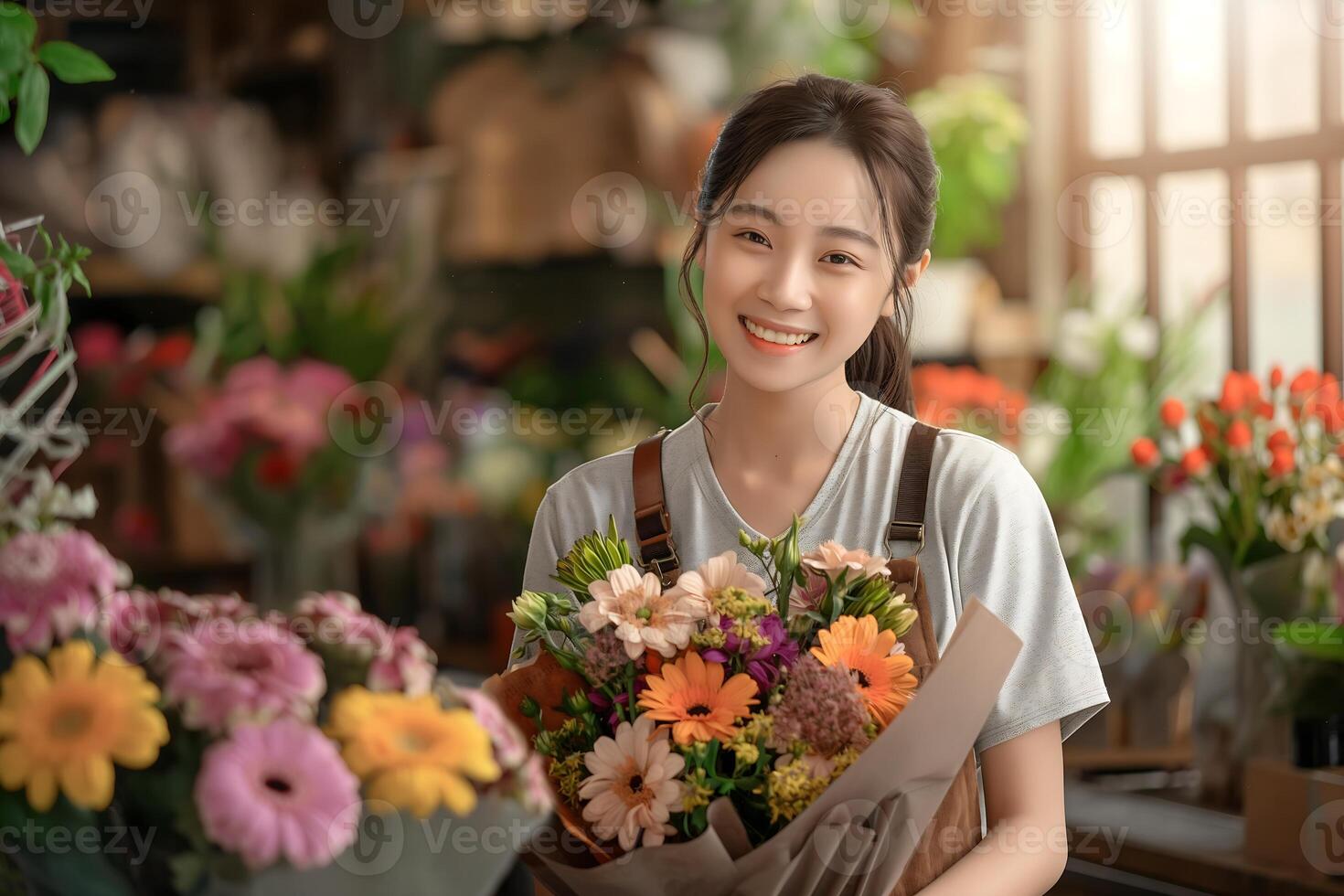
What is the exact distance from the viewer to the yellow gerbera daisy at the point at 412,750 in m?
0.58

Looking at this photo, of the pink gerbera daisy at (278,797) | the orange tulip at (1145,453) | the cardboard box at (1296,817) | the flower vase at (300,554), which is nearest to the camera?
the pink gerbera daisy at (278,797)

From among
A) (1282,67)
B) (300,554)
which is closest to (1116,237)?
(1282,67)

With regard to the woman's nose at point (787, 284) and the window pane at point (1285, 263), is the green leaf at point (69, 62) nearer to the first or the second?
the woman's nose at point (787, 284)

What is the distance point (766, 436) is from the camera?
1.24m

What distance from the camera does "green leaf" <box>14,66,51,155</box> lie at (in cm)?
75

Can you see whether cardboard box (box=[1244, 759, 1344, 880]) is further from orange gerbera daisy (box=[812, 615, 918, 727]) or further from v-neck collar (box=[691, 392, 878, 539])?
orange gerbera daisy (box=[812, 615, 918, 727])

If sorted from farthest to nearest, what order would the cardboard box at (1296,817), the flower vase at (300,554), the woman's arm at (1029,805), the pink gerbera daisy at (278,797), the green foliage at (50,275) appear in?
the flower vase at (300,554) < the cardboard box at (1296,817) < the woman's arm at (1029,805) < the green foliage at (50,275) < the pink gerbera daisy at (278,797)

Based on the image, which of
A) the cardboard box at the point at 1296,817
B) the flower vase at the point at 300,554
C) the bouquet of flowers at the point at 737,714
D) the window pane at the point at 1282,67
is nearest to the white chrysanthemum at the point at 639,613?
the bouquet of flowers at the point at 737,714

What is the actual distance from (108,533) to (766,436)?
1.88m

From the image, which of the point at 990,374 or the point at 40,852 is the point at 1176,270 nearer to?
the point at 990,374

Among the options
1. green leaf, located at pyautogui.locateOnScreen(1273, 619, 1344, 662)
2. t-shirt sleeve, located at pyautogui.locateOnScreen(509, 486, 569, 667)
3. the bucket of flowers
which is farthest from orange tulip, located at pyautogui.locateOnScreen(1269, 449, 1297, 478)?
t-shirt sleeve, located at pyautogui.locateOnScreen(509, 486, 569, 667)

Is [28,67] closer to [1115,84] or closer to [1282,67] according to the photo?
[1282,67]

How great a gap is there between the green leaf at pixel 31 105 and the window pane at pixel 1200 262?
2.32 meters

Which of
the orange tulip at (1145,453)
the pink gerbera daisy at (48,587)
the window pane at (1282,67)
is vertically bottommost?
the orange tulip at (1145,453)
